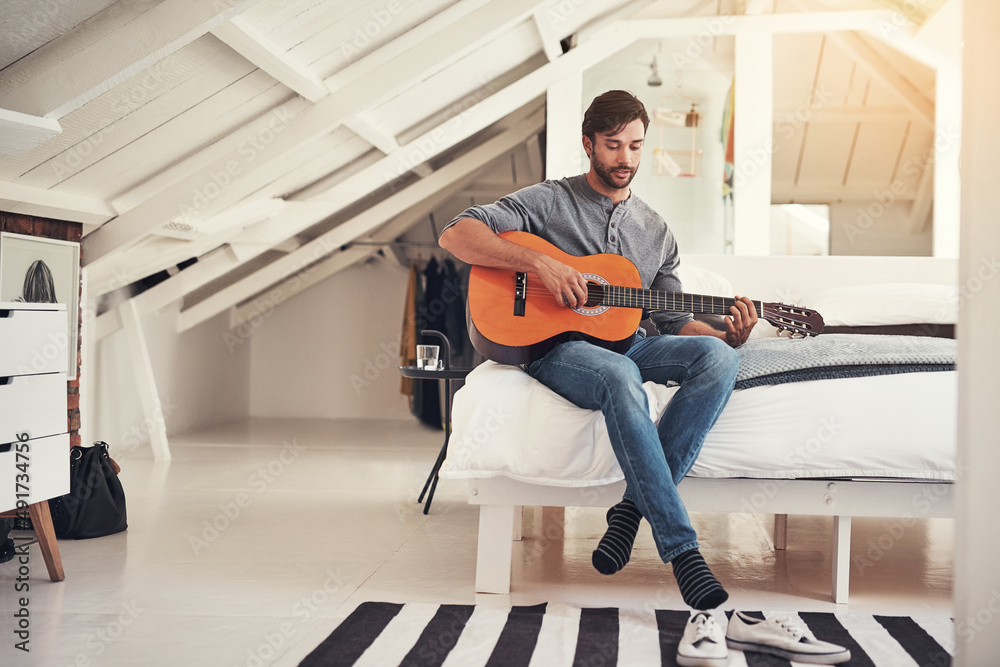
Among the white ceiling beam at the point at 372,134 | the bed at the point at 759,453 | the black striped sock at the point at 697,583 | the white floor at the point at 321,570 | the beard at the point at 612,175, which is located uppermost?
the white ceiling beam at the point at 372,134

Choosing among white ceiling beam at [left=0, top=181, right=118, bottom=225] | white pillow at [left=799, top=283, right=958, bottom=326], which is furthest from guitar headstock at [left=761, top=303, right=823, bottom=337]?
white ceiling beam at [left=0, top=181, right=118, bottom=225]

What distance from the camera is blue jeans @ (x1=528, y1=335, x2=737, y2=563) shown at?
5.06 feet

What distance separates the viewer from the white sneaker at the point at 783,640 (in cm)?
138

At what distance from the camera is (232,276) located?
5633mm

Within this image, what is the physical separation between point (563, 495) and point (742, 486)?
0.39 metres

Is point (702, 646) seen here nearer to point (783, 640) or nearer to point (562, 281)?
point (783, 640)

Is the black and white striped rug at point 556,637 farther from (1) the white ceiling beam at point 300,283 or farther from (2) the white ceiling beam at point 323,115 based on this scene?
(1) the white ceiling beam at point 300,283

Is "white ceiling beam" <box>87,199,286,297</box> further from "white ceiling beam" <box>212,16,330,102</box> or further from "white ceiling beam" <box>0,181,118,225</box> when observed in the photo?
"white ceiling beam" <box>212,16,330,102</box>

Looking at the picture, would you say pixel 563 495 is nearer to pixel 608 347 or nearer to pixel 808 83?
pixel 608 347

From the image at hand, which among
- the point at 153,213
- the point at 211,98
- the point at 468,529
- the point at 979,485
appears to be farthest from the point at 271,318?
the point at 979,485

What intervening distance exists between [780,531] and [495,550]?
95cm

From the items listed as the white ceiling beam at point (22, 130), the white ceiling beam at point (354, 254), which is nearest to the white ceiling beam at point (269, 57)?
the white ceiling beam at point (22, 130)

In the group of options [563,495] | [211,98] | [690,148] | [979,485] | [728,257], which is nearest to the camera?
[979,485]

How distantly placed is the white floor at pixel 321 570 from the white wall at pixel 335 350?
11.3 feet
